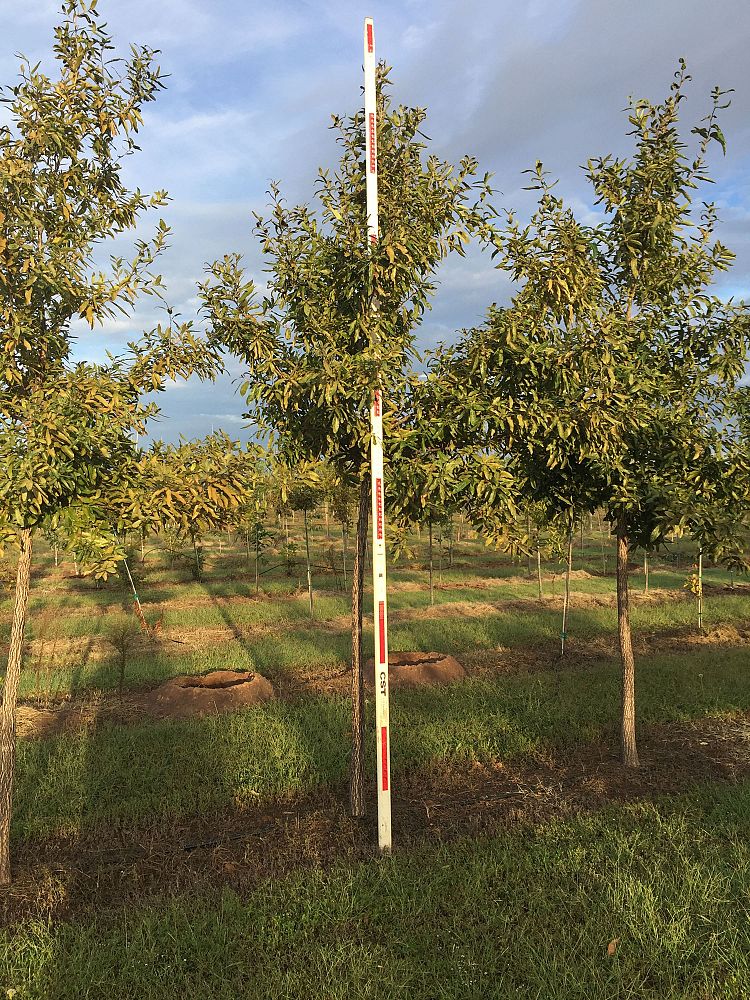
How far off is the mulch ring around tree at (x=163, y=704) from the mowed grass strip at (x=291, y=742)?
2.41 feet

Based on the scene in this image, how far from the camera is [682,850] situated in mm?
5953

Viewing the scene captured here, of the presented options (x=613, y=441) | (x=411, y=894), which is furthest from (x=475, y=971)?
(x=613, y=441)

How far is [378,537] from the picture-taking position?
6.44m

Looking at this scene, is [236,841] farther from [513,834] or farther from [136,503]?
[136,503]

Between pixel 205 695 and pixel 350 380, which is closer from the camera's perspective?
pixel 350 380

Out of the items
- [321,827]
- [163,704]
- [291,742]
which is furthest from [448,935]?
[163,704]

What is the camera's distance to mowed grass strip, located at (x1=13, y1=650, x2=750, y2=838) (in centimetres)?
792

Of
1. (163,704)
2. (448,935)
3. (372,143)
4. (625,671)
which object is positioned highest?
(372,143)

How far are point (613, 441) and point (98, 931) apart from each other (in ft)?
22.3

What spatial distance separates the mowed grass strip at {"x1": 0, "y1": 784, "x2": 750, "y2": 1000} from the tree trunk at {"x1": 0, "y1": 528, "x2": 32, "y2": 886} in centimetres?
122

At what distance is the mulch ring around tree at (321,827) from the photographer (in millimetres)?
6094

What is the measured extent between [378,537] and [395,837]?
3169 mm

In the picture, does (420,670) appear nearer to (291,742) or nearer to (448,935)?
(291,742)

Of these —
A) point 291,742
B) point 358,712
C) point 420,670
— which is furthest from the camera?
point 420,670
